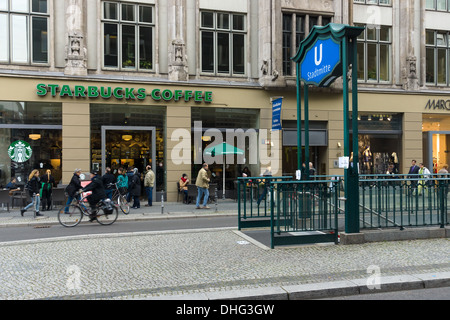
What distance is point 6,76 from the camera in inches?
664

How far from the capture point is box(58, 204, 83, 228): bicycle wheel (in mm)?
11992

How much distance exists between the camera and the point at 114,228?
1179cm

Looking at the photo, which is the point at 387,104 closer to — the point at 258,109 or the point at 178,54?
the point at 258,109

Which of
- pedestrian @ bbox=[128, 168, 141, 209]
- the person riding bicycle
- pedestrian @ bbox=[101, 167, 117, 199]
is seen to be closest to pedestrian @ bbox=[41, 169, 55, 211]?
pedestrian @ bbox=[101, 167, 117, 199]

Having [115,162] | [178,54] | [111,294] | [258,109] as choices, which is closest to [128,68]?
[178,54]

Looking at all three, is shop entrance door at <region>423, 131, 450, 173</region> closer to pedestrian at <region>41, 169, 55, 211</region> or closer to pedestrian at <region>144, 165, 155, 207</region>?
pedestrian at <region>144, 165, 155, 207</region>

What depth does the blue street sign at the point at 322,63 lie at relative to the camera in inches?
347

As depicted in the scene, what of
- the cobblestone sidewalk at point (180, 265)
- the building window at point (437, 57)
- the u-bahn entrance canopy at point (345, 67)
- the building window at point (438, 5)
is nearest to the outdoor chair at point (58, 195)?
the cobblestone sidewalk at point (180, 265)

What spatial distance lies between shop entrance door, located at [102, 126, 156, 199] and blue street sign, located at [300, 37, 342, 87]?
10.6 meters

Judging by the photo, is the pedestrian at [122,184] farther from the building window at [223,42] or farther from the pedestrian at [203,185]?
the building window at [223,42]

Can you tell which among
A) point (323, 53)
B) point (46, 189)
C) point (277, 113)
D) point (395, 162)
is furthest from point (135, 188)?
point (395, 162)

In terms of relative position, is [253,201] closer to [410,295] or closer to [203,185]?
[410,295]

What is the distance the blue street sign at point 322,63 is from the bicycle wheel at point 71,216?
780 centimetres

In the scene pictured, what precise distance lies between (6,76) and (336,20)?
54.0 ft
